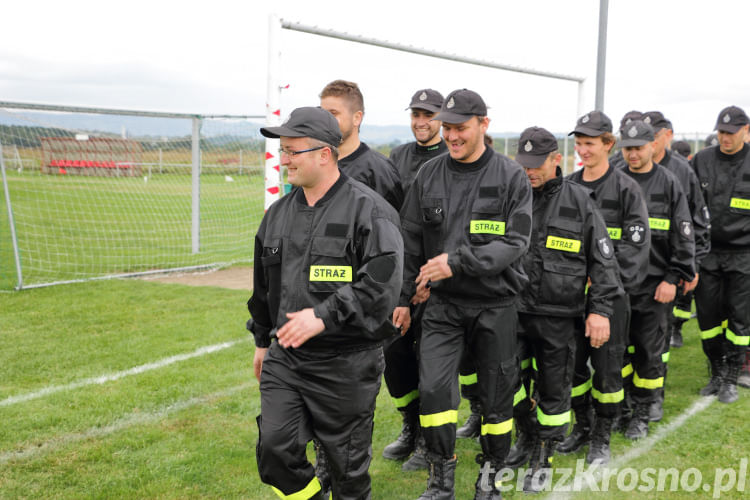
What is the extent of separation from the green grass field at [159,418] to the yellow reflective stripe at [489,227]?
1.63 metres

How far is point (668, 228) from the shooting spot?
205 inches

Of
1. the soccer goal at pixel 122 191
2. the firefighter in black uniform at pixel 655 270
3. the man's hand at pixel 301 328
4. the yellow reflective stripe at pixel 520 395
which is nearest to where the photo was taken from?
the man's hand at pixel 301 328

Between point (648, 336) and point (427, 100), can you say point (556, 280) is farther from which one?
point (427, 100)

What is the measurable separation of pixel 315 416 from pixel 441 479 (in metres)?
1.09

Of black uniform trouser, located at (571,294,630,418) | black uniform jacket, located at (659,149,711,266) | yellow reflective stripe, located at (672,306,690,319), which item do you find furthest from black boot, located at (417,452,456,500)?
yellow reflective stripe, located at (672,306,690,319)

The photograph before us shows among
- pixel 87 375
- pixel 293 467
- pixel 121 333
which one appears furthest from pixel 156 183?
pixel 293 467

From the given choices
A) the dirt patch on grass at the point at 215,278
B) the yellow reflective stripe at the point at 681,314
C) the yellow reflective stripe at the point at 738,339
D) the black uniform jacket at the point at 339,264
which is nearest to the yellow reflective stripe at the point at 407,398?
the black uniform jacket at the point at 339,264

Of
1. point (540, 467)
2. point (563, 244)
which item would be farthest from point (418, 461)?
point (563, 244)

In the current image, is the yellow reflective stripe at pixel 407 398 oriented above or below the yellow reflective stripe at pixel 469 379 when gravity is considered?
below

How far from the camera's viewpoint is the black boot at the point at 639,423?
499 cm

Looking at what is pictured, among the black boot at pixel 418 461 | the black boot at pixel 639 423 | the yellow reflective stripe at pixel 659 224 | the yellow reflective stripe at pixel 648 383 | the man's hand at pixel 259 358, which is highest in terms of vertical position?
the yellow reflective stripe at pixel 659 224

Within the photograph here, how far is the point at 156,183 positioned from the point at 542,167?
10854 mm

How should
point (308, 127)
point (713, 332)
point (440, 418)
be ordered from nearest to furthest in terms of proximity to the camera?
point (308, 127) < point (440, 418) < point (713, 332)

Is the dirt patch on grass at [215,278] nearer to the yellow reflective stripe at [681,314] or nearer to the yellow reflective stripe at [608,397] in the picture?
the yellow reflective stripe at [681,314]
